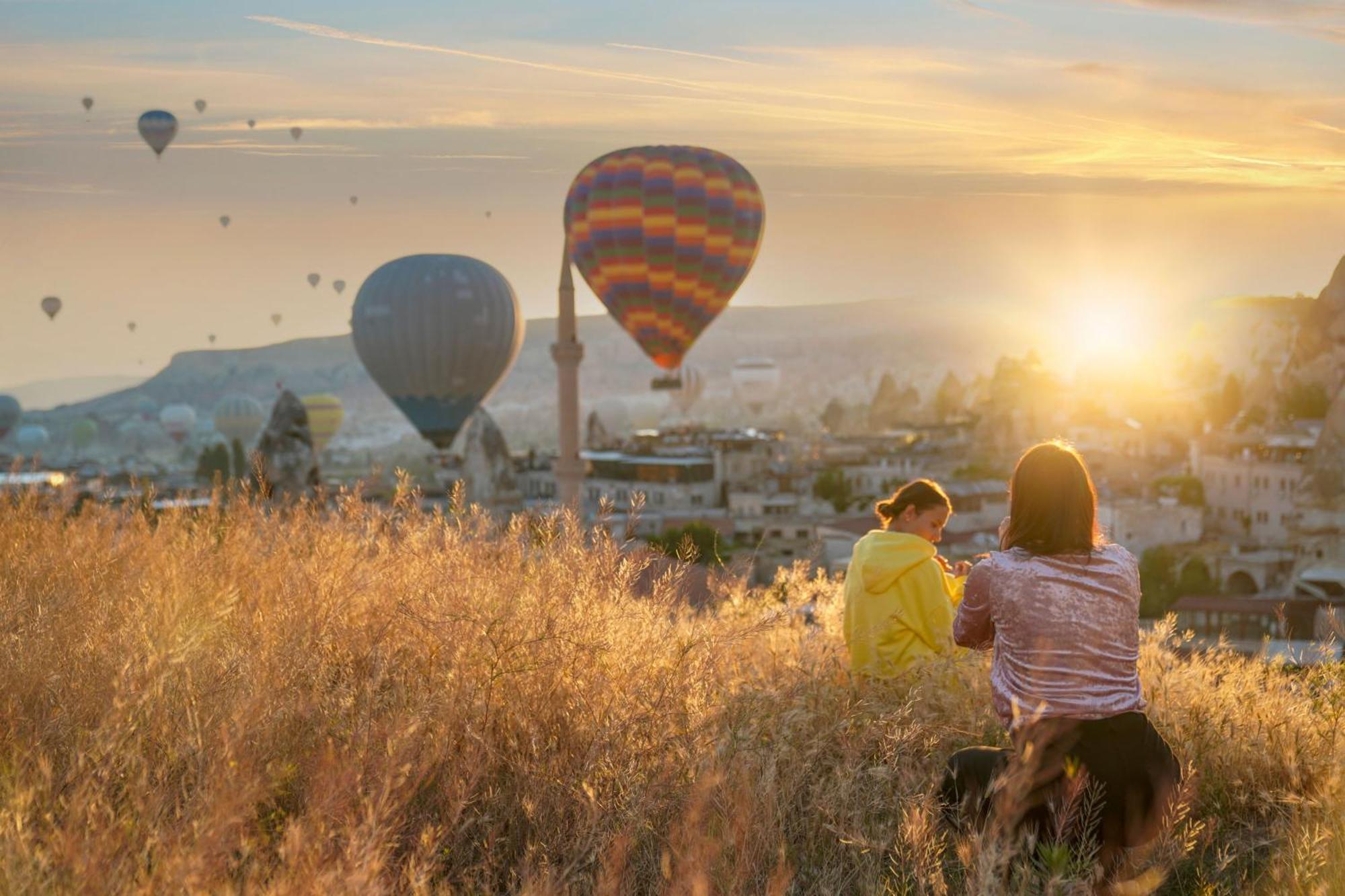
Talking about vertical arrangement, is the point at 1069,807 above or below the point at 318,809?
below

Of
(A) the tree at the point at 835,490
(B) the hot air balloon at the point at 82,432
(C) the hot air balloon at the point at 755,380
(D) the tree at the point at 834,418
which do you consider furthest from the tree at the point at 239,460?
(C) the hot air balloon at the point at 755,380

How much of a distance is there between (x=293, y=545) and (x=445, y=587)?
1.25 m

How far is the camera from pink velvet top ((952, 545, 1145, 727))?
313 cm

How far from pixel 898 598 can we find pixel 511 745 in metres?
1.54

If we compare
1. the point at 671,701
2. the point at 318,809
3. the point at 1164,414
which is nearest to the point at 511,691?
the point at 671,701

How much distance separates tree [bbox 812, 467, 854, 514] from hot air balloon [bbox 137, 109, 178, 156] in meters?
31.4

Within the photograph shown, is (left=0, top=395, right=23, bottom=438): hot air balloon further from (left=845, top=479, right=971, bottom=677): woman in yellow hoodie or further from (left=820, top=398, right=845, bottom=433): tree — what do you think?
(left=845, top=479, right=971, bottom=677): woman in yellow hoodie

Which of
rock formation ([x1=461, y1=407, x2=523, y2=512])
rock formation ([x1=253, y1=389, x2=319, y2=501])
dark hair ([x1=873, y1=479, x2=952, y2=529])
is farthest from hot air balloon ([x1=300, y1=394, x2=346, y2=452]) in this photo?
dark hair ([x1=873, y1=479, x2=952, y2=529])

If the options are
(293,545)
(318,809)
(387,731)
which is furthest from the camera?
(293,545)

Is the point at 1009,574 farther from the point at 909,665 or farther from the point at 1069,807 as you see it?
the point at 909,665

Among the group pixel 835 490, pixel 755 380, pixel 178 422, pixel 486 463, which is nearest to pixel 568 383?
pixel 835 490

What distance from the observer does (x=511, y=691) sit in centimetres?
332

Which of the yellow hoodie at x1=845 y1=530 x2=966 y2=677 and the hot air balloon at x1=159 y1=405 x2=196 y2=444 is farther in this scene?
the hot air balloon at x1=159 y1=405 x2=196 y2=444

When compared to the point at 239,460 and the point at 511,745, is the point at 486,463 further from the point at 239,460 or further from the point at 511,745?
the point at 511,745
